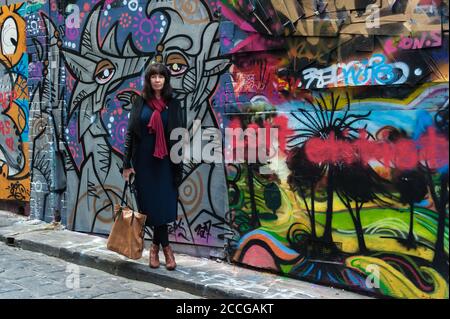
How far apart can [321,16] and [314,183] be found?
1.50 meters

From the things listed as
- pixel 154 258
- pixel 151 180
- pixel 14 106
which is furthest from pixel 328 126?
pixel 14 106

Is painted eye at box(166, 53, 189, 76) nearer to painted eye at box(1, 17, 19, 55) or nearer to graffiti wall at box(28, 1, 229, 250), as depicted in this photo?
graffiti wall at box(28, 1, 229, 250)

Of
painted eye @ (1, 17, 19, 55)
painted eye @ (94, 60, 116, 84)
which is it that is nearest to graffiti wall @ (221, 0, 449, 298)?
painted eye @ (94, 60, 116, 84)

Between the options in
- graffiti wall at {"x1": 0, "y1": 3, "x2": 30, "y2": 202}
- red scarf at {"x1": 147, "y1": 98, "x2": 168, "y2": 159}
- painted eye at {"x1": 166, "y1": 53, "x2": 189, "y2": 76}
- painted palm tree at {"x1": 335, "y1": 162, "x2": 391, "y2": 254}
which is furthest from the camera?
graffiti wall at {"x1": 0, "y1": 3, "x2": 30, "y2": 202}

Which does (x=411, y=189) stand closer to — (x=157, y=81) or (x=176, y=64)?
(x=157, y=81)

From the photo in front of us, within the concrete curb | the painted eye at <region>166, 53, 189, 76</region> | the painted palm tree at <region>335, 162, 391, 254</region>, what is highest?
the painted eye at <region>166, 53, 189, 76</region>

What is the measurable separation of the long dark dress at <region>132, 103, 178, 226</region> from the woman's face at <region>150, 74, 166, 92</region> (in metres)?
0.21

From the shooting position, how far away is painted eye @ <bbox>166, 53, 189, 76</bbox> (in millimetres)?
5754

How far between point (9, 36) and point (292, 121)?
536 centimetres

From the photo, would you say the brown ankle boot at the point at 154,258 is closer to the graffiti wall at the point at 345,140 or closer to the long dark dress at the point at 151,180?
the long dark dress at the point at 151,180

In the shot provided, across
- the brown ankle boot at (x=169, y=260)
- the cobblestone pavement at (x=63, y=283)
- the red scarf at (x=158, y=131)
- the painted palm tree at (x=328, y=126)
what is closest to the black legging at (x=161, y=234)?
the brown ankle boot at (x=169, y=260)

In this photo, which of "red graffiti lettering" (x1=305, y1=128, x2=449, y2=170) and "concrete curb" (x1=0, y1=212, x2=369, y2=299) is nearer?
"red graffiti lettering" (x1=305, y1=128, x2=449, y2=170)

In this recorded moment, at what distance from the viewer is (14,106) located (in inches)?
315
